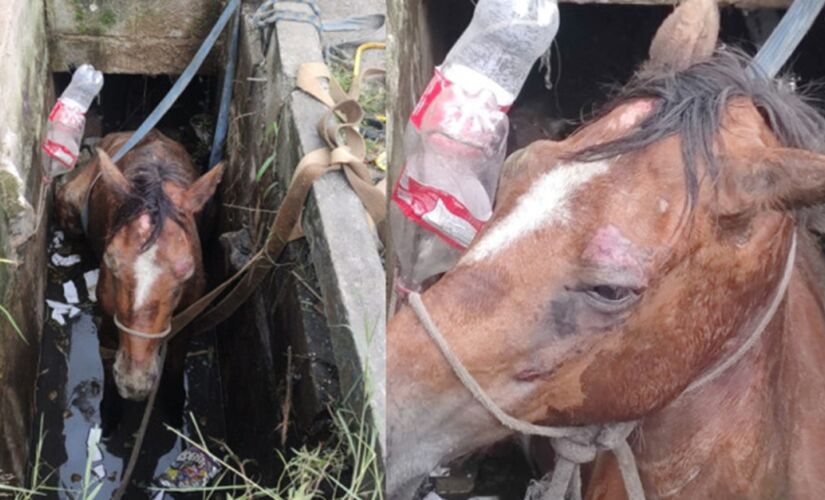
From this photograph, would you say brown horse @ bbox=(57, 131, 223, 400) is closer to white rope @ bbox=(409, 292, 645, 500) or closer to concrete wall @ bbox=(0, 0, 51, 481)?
concrete wall @ bbox=(0, 0, 51, 481)

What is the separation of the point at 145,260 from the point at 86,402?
5.32ft

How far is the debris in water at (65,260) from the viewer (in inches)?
250

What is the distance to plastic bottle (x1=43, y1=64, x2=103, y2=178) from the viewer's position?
528 cm

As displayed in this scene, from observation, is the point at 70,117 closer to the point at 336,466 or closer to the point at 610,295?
the point at 336,466

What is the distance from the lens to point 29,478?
5012 millimetres

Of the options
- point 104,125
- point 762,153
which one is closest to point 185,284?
point 104,125

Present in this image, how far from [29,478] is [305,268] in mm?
1986

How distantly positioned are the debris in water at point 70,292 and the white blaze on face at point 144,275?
1799 millimetres

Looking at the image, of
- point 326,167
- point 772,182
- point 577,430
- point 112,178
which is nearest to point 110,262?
point 112,178

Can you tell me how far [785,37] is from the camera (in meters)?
2.98

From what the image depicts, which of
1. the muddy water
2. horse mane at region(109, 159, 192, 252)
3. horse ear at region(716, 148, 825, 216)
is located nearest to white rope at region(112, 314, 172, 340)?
horse mane at region(109, 159, 192, 252)

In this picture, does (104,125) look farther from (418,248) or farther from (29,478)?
(418,248)

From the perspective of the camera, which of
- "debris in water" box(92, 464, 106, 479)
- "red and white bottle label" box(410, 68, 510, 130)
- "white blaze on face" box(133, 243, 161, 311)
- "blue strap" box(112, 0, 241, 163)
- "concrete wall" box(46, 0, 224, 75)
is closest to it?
"red and white bottle label" box(410, 68, 510, 130)

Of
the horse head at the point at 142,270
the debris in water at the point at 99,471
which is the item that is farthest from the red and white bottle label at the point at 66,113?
the debris in water at the point at 99,471
